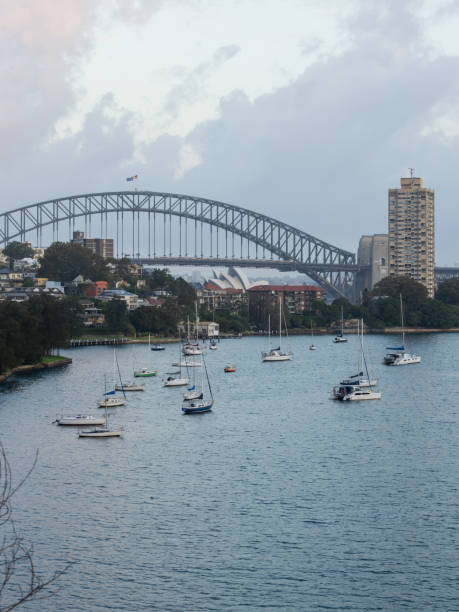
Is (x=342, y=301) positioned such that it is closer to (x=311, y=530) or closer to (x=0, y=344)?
(x=0, y=344)

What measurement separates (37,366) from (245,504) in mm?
60074

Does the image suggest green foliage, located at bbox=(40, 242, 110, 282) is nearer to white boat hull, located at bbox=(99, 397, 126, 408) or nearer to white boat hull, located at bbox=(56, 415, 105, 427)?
white boat hull, located at bbox=(99, 397, 126, 408)

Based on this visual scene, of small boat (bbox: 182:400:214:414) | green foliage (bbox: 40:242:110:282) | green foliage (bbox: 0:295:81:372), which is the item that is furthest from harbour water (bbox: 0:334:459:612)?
green foliage (bbox: 40:242:110:282)

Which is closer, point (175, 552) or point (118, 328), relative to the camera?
point (175, 552)

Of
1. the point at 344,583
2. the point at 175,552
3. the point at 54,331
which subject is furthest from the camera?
the point at 54,331

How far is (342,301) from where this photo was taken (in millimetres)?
187750

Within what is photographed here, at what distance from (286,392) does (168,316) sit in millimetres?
77149

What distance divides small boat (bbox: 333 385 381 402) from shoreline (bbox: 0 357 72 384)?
30.0 meters

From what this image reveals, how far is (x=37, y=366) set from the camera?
95062mm

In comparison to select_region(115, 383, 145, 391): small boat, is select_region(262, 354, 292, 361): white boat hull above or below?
above

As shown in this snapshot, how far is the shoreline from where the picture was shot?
8583 centimetres

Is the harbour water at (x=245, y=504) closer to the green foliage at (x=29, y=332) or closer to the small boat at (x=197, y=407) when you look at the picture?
the small boat at (x=197, y=407)

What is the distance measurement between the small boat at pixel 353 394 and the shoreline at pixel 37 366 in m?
30.0

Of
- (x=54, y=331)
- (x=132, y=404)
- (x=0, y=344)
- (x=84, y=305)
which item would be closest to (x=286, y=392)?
(x=132, y=404)
